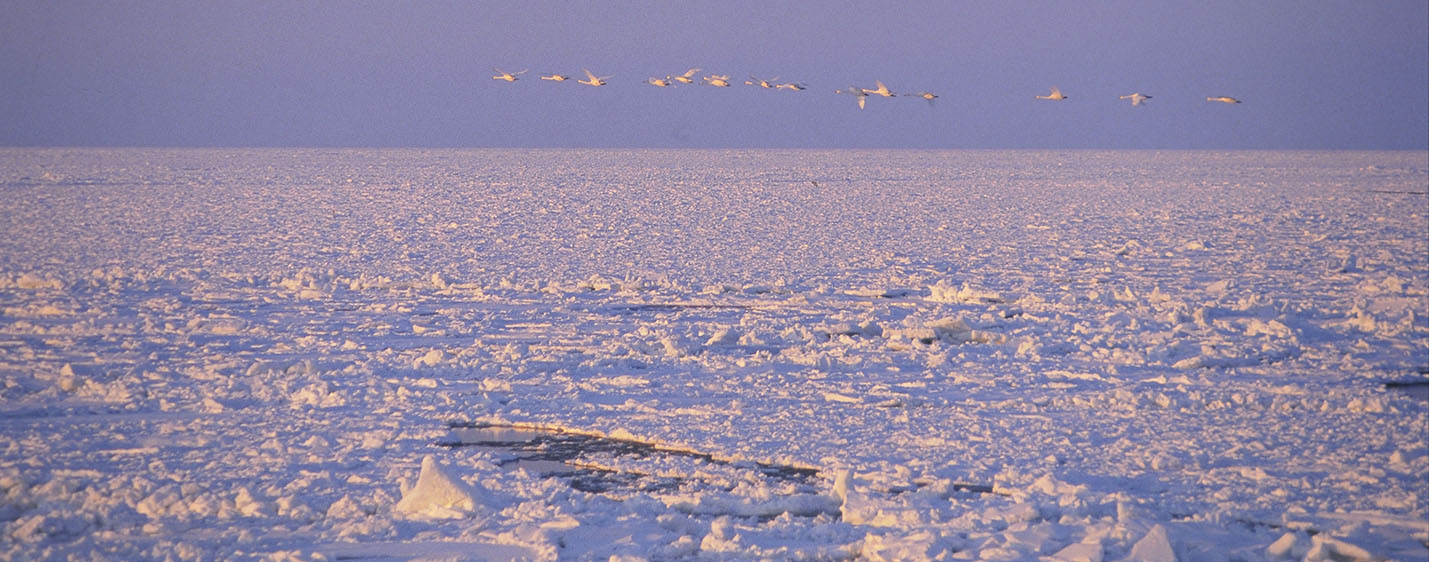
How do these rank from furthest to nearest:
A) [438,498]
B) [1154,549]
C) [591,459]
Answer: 1. [591,459]
2. [438,498]
3. [1154,549]

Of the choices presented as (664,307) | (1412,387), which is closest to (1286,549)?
(1412,387)

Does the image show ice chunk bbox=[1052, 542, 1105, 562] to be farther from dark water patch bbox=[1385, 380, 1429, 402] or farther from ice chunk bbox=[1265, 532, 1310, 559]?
dark water patch bbox=[1385, 380, 1429, 402]

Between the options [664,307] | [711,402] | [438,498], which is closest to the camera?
[438,498]

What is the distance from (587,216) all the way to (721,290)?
9.39 m

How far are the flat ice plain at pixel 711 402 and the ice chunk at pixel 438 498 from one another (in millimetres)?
12

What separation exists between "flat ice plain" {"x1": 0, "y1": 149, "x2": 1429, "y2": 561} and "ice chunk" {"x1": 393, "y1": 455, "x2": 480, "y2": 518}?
1 centimetres

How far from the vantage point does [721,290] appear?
10547mm

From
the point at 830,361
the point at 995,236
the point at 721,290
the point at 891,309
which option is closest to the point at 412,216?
the point at 995,236

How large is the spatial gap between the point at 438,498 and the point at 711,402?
1970 millimetres

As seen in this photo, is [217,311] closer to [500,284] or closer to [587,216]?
[500,284]

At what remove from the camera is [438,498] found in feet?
15.5

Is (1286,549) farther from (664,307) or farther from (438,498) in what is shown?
(664,307)

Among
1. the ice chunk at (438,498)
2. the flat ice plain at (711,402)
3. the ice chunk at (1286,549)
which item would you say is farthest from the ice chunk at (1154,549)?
the ice chunk at (438,498)

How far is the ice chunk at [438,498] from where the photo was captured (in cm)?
468
